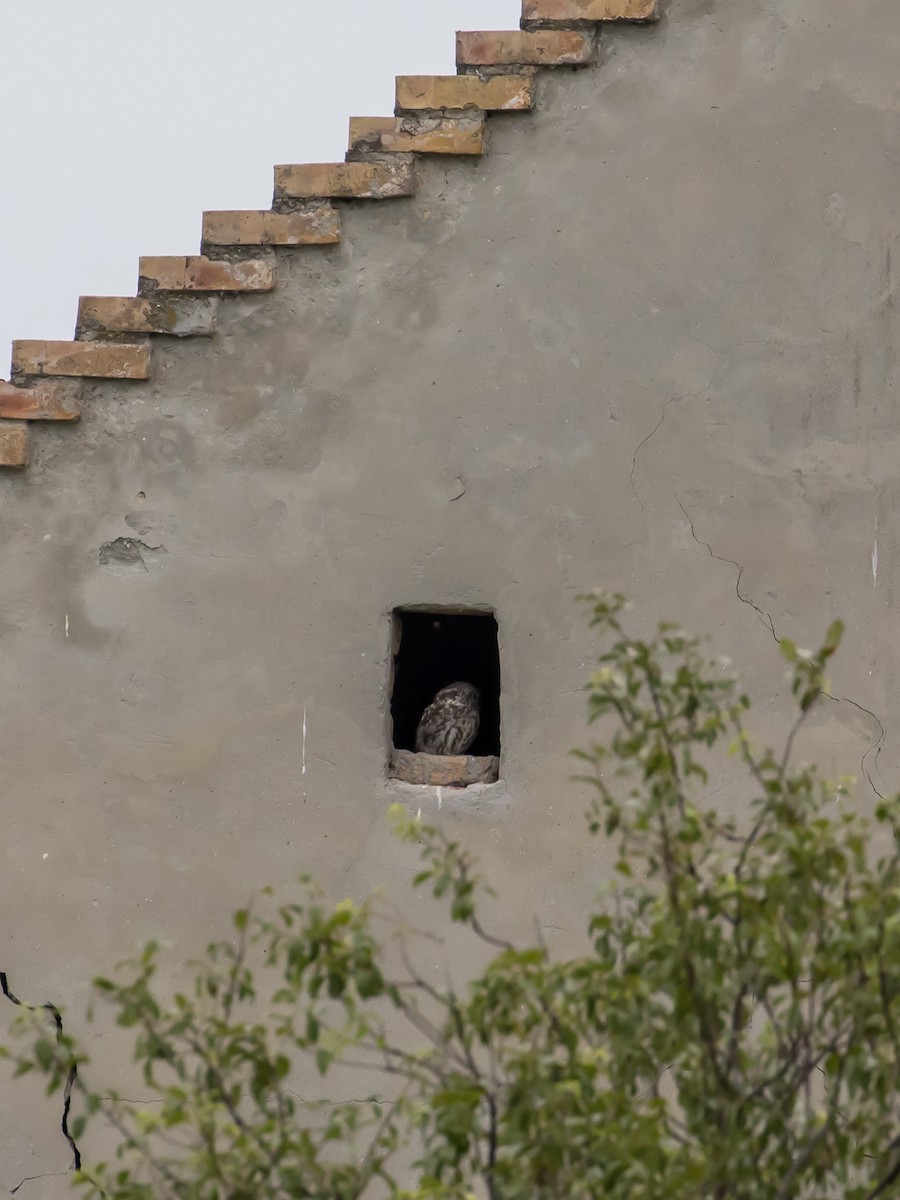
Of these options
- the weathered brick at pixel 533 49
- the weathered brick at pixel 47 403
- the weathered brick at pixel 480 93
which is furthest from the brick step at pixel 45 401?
the weathered brick at pixel 533 49

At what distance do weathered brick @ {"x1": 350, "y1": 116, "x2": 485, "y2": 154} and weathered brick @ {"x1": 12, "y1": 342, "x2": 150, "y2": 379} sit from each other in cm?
96

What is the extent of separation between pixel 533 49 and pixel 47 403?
189 centimetres

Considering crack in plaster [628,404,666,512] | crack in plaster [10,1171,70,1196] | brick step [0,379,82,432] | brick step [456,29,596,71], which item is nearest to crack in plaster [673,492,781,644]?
crack in plaster [628,404,666,512]

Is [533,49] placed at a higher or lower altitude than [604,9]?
lower

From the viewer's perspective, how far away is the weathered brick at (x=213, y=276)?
5.43 m

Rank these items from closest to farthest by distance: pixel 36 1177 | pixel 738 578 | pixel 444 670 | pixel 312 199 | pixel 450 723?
pixel 36 1177 < pixel 738 578 < pixel 312 199 < pixel 450 723 < pixel 444 670

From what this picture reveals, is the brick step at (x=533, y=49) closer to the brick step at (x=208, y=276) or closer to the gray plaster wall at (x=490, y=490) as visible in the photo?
the gray plaster wall at (x=490, y=490)

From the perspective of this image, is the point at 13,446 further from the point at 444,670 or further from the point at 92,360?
the point at 444,670

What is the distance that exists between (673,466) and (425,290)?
3.15 feet

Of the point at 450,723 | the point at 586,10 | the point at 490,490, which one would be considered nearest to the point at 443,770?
the point at 450,723

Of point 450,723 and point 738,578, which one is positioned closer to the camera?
point 738,578

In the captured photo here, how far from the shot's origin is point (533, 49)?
17.9ft

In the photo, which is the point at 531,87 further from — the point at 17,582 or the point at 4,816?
the point at 4,816

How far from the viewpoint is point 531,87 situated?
544 cm
